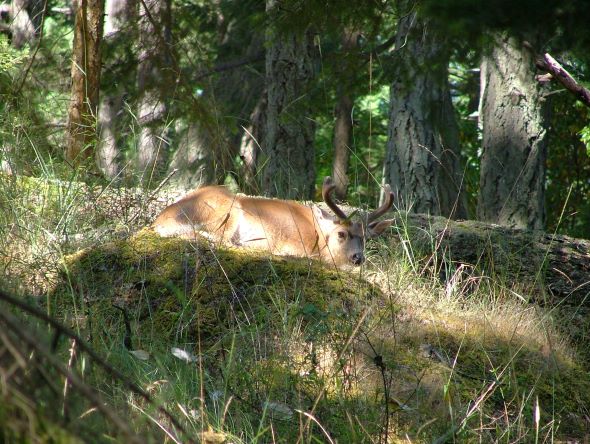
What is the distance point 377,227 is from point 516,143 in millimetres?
3233

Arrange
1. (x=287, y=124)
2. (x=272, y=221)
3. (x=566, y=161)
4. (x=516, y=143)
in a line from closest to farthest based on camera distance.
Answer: (x=272, y=221) < (x=516, y=143) < (x=287, y=124) < (x=566, y=161)

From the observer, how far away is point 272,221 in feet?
24.6

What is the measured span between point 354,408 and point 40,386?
2.35m

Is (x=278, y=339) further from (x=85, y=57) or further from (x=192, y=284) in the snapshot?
(x=85, y=57)

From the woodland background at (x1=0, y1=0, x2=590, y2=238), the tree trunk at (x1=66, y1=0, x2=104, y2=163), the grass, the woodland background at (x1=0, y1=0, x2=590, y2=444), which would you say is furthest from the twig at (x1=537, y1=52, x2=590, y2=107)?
the tree trunk at (x1=66, y1=0, x2=104, y2=163)

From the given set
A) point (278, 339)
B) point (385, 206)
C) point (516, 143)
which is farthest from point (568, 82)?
point (516, 143)

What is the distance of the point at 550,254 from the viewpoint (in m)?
6.86

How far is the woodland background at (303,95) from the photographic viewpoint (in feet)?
16.8

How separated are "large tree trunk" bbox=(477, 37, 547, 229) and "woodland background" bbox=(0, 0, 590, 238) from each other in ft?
0.06

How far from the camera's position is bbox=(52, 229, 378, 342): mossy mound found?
16.0 ft

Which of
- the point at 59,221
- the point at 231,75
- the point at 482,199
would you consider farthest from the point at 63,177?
the point at 231,75

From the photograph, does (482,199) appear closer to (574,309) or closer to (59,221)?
(574,309)

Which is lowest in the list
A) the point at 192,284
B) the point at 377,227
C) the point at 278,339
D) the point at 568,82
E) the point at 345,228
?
the point at 345,228

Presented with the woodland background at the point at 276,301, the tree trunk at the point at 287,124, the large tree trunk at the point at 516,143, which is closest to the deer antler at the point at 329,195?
the woodland background at the point at 276,301
